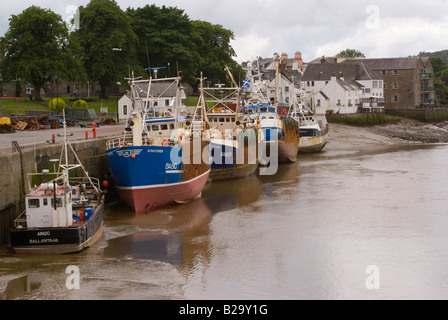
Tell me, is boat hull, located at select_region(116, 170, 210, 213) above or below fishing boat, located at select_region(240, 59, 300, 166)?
below

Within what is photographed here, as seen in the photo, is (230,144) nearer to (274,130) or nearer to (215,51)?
(274,130)

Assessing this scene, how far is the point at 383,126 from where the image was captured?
82.2 m

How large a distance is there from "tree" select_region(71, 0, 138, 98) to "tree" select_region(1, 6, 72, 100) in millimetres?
5650

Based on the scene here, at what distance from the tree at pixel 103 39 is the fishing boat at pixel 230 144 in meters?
26.6

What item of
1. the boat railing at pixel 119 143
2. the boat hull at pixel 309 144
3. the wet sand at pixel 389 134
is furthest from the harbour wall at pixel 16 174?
the wet sand at pixel 389 134

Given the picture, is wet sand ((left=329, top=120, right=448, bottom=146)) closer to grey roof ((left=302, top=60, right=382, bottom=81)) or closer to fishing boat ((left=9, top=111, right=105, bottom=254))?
grey roof ((left=302, top=60, right=382, bottom=81))

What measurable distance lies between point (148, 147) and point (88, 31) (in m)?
45.8

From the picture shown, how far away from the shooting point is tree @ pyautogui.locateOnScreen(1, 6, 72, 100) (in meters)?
57.6

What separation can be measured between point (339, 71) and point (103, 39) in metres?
43.9

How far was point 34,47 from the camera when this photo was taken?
58406mm

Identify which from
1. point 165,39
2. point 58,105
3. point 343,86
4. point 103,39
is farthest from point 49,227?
point 343,86

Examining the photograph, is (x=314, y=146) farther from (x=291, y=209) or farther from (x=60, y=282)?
(x=60, y=282)

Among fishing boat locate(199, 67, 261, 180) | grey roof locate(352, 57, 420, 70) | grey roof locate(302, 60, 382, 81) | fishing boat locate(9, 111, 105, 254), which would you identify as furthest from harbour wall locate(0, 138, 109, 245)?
grey roof locate(352, 57, 420, 70)

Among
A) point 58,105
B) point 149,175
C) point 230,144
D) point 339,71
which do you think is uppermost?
point 339,71
